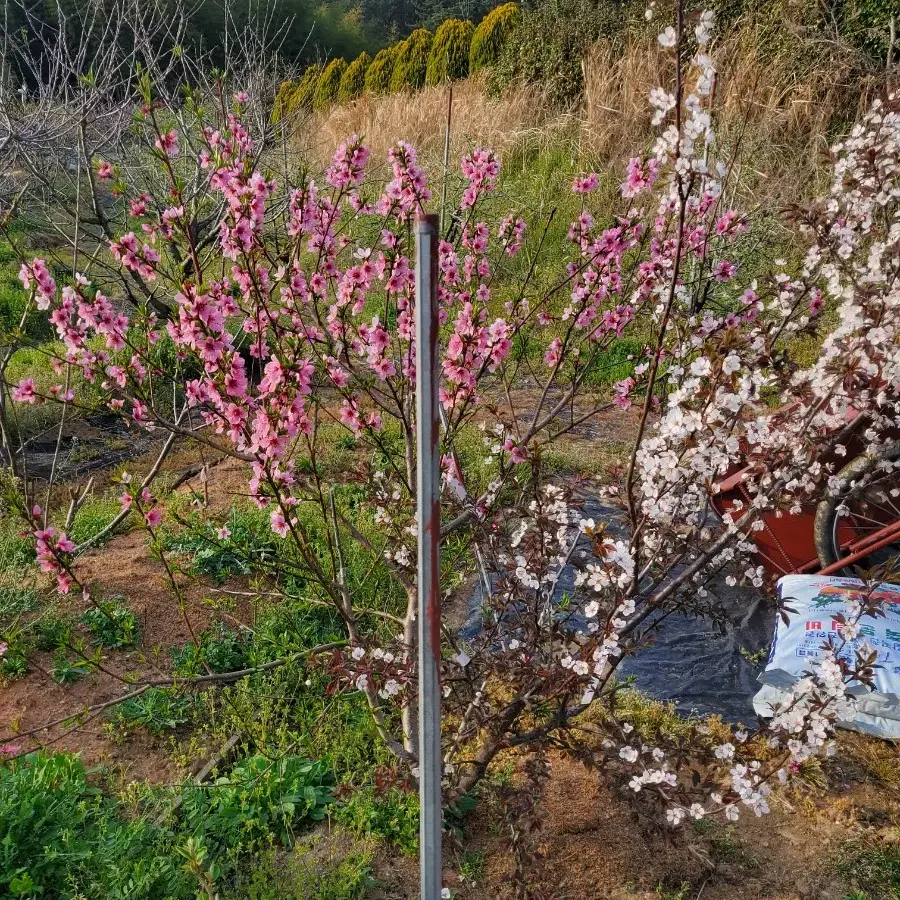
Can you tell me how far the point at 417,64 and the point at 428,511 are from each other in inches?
646

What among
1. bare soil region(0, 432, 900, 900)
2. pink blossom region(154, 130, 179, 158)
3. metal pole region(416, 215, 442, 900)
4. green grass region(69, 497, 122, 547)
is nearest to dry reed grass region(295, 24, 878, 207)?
pink blossom region(154, 130, 179, 158)

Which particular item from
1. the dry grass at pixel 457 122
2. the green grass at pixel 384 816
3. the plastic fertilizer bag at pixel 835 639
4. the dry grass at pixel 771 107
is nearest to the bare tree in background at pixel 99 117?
the green grass at pixel 384 816

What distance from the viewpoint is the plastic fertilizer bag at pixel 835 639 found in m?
2.65

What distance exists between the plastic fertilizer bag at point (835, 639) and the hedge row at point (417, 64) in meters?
11.7

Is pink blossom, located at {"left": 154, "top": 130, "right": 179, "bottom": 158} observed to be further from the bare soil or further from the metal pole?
the metal pole

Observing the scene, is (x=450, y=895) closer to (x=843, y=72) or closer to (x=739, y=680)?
(x=739, y=680)

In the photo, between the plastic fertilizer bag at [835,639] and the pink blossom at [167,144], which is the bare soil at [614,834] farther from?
the pink blossom at [167,144]

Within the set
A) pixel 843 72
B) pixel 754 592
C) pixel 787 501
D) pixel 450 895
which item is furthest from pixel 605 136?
pixel 450 895

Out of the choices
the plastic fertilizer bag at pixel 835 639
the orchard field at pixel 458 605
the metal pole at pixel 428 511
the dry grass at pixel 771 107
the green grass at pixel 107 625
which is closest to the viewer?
the metal pole at pixel 428 511

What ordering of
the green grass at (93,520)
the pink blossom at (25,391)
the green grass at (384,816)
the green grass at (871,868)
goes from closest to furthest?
the green grass at (871,868), the green grass at (384,816), the pink blossom at (25,391), the green grass at (93,520)

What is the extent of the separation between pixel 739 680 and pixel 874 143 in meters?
2.11

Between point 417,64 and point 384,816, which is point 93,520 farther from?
point 417,64

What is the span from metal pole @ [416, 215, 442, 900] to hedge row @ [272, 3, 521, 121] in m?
12.6

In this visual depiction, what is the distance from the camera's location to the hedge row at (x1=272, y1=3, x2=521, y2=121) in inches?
539
